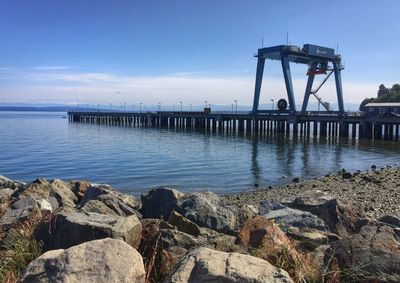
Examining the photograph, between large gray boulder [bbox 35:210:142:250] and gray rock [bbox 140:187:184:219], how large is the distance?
10.2 feet

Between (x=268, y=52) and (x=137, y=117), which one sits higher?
(x=268, y=52)

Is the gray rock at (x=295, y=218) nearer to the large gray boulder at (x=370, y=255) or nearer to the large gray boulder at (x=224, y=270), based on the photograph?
the large gray boulder at (x=370, y=255)

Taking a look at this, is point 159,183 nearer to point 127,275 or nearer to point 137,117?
point 127,275

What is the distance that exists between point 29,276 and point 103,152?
112ft

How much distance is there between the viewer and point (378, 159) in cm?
3375

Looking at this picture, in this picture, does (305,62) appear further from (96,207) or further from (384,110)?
(96,207)

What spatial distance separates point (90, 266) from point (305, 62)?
215 feet

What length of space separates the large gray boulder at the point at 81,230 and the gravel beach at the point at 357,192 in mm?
9356

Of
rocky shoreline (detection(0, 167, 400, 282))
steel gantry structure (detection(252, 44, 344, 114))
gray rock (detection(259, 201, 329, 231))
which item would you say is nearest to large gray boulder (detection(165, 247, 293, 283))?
rocky shoreline (detection(0, 167, 400, 282))

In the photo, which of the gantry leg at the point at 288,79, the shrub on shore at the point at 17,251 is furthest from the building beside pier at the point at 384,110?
the shrub on shore at the point at 17,251

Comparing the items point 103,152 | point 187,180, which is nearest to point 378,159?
point 187,180

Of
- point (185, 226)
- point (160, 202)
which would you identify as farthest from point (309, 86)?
point (185, 226)

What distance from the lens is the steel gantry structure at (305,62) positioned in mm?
61844

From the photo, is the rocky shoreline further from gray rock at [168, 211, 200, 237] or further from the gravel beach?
the gravel beach
